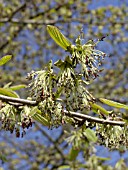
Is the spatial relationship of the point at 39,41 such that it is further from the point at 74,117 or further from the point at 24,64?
the point at 74,117

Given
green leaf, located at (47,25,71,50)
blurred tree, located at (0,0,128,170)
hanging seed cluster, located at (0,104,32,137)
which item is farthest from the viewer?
blurred tree, located at (0,0,128,170)

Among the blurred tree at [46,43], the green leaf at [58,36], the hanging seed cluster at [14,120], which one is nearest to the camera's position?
the green leaf at [58,36]

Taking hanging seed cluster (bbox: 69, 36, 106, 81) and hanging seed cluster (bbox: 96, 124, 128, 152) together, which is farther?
hanging seed cluster (bbox: 96, 124, 128, 152)

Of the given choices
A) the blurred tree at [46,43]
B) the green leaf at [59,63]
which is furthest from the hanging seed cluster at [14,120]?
the blurred tree at [46,43]

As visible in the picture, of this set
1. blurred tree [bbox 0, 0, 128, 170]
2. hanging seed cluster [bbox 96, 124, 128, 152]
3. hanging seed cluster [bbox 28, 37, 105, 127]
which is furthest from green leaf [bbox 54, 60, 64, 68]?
blurred tree [bbox 0, 0, 128, 170]

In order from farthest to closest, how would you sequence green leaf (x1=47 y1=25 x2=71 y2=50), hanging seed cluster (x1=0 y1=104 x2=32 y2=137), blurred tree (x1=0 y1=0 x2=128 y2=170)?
blurred tree (x1=0 y1=0 x2=128 y2=170)
hanging seed cluster (x1=0 y1=104 x2=32 y2=137)
green leaf (x1=47 y1=25 x2=71 y2=50)

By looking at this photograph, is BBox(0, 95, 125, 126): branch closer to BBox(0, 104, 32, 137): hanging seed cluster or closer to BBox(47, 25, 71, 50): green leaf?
BBox(0, 104, 32, 137): hanging seed cluster

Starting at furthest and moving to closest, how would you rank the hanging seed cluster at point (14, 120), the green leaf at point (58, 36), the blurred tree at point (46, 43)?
the blurred tree at point (46, 43) < the hanging seed cluster at point (14, 120) < the green leaf at point (58, 36)

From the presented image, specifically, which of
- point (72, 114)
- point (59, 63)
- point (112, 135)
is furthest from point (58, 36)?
point (112, 135)

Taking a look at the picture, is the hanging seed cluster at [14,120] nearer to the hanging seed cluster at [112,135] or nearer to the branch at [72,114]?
the branch at [72,114]

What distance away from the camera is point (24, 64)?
6.52 m

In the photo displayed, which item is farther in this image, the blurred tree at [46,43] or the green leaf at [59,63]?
the blurred tree at [46,43]

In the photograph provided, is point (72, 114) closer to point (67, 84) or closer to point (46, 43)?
point (67, 84)

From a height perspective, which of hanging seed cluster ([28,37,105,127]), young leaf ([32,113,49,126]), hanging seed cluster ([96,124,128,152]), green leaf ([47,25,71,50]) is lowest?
hanging seed cluster ([96,124,128,152])
